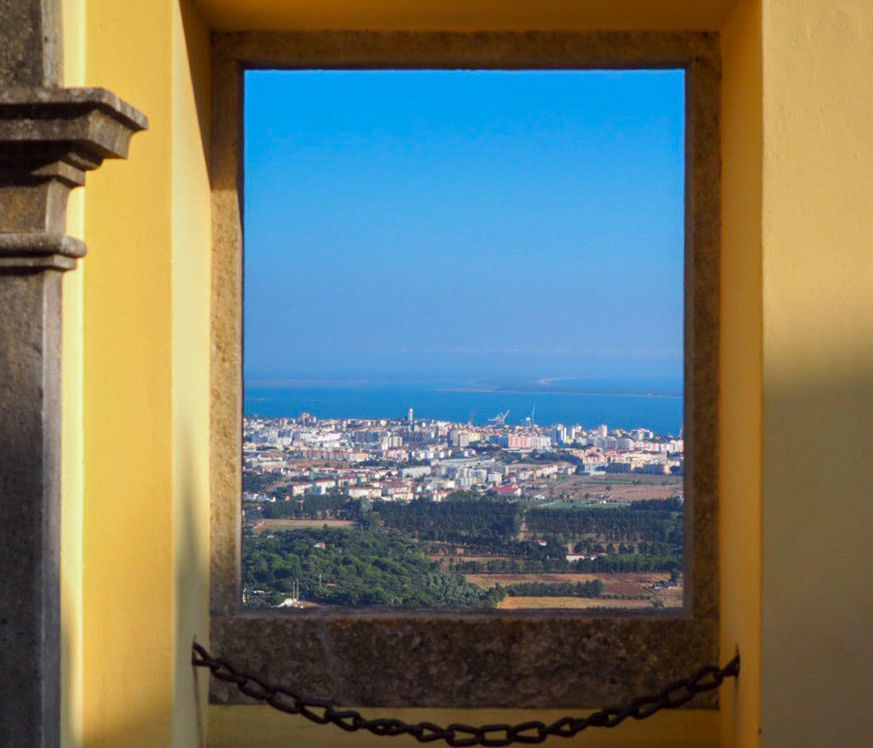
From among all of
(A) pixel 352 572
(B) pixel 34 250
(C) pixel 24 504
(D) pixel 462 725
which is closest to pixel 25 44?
(B) pixel 34 250

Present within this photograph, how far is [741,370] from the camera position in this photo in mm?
3561

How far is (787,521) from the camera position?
3338 millimetres

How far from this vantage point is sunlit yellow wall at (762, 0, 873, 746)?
332 centimetres

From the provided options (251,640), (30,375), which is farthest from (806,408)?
(30,375)

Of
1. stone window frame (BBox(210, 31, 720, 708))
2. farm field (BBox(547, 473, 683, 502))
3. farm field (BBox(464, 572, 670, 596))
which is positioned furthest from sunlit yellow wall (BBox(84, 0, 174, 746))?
farm field (BBox(547, 473, 683, 502))

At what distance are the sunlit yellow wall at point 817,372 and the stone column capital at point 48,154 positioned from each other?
5.99 feet

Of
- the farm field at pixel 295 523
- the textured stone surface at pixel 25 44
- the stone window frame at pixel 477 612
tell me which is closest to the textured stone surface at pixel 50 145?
the textured stone surface at pixel 25 44

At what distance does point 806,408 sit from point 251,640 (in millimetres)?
1888

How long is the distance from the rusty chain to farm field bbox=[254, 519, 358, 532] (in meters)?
0.46

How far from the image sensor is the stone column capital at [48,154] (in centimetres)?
295

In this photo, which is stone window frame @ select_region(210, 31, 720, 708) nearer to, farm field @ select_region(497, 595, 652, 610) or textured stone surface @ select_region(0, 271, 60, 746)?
farm field @ select_region(497, 595, 652, 610)

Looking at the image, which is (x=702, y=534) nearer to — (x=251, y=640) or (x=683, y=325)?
(x=683, y=325)

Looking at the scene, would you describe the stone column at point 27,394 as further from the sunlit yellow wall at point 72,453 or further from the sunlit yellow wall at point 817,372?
the sunlit yellow wall at point 817,372

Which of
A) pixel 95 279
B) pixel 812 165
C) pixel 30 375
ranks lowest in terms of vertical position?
pixel 30 375
